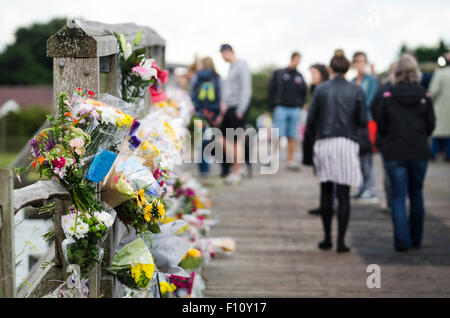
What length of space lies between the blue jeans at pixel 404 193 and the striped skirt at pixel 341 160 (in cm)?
37

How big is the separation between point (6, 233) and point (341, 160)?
4052mm

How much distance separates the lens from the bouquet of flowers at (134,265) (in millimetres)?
3076

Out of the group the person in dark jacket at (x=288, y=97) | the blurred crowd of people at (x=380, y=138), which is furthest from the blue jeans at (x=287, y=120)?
the blurred crowd of people at (x=380, y=138)

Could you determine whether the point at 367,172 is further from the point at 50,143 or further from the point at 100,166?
the point at 50,143

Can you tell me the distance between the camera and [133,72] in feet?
11.5

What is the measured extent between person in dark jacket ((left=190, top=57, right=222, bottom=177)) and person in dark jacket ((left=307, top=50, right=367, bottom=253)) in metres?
3.74

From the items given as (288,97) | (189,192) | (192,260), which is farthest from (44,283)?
(288,97)

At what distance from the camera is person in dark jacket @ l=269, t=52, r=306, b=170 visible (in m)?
9.92

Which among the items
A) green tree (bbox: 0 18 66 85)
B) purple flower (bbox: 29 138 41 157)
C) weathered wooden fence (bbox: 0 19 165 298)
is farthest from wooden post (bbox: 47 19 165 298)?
green tree (bbox: 0 18 66 85)

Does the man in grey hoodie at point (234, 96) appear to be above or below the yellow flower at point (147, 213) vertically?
above

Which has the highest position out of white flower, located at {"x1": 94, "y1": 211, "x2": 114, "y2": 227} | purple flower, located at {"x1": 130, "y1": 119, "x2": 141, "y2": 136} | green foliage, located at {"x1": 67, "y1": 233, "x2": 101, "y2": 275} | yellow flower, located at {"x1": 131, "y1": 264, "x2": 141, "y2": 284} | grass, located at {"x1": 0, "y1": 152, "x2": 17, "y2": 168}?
purple flower, located at {"x1": 130, "y1": 119, "x2": 141, "y2": 136}

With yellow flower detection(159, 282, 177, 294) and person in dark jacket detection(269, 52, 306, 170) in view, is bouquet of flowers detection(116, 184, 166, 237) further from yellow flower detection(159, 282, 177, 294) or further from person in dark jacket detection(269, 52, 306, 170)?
person in dark jacket detection(269, 52, 306, 170)

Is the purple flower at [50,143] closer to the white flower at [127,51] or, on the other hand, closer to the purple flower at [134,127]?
the purple flower at [134,127]

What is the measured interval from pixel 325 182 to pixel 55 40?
142 inches
